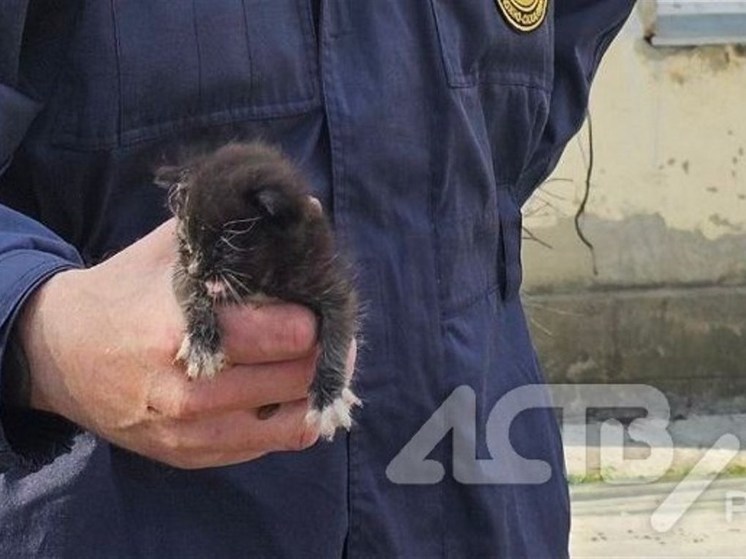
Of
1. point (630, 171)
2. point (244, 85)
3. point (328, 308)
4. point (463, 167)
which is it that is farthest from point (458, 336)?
point (630, 171)

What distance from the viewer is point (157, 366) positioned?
1048 millimetres

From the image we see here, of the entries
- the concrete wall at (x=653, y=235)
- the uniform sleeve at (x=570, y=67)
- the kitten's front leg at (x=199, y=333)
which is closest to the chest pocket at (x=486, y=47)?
the uniform sleeve at (x=570, y=67)

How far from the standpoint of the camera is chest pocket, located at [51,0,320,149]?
126 cm

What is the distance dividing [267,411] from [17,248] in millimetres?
246

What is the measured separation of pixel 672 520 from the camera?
4949 millimetres

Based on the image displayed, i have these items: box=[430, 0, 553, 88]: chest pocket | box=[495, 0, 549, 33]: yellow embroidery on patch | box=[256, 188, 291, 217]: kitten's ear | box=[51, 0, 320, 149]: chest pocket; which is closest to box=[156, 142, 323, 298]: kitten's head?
box=[256, 188, 291, 217]: kitten's ear

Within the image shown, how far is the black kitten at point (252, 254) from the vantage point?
3.13ft

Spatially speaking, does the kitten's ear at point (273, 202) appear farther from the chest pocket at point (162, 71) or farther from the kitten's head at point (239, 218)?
the chest pocket at point (162, 71)

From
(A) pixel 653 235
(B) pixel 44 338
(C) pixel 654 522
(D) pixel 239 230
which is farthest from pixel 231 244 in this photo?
(A) pixel 653 235

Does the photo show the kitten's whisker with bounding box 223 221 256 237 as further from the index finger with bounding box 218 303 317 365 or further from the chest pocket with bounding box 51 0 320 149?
the chest pocket with bounding box 51 0 320 149

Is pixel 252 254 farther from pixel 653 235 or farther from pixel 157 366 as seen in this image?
pixel 653 235

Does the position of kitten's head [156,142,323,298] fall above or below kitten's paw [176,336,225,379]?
above

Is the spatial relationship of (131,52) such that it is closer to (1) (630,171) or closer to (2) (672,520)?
(2) (672,520)

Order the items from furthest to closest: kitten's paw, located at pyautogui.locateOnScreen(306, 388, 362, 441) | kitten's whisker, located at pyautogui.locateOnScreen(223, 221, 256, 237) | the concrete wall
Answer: the concrete wall → kitten's paw, located at pyautogui.locateOnScreen(306, 388, 362, 441) → kitten's whisker, located at pyautogui.locateOnScreen(223, 221, 256, 237)
